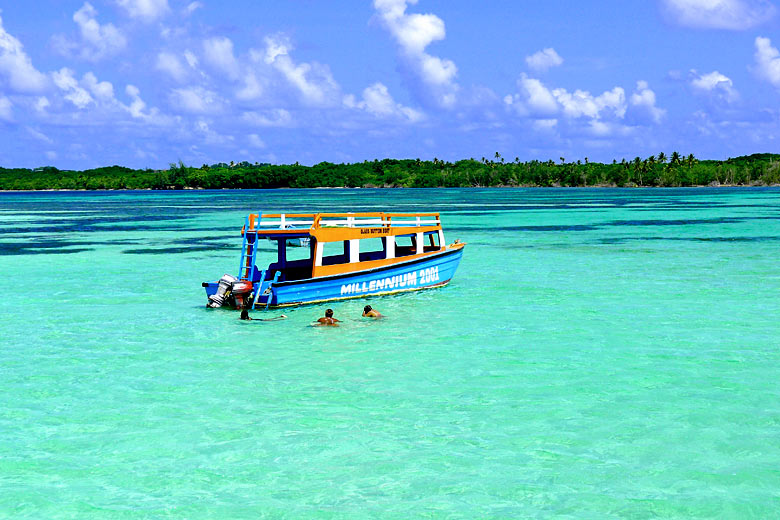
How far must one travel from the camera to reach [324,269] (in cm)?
2555

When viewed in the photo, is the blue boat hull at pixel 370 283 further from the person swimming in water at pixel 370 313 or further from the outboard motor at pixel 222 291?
the person swimming in water at pixel 370 313

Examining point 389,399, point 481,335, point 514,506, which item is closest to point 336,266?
point 481,335

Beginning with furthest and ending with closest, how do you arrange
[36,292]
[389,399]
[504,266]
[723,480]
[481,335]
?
[504,266]
[36,292]
[481,335]
[389,399]
[723,480]

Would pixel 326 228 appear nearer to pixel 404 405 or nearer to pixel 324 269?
pixel 324 269

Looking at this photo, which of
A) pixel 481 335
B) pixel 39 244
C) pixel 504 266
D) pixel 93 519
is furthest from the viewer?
pixel 39 244

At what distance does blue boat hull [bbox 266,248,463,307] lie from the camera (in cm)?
2433

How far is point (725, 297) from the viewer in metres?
27.3

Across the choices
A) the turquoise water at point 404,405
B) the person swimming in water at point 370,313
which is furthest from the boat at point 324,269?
the person swimming in water at point 370,313

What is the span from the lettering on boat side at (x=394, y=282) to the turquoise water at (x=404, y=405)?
50cm

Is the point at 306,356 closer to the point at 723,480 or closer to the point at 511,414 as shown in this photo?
the point at 511,414

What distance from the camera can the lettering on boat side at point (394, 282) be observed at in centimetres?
2583

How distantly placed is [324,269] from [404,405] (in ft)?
36.9

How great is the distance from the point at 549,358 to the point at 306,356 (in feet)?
18.1

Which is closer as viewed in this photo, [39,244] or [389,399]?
[389,399]
